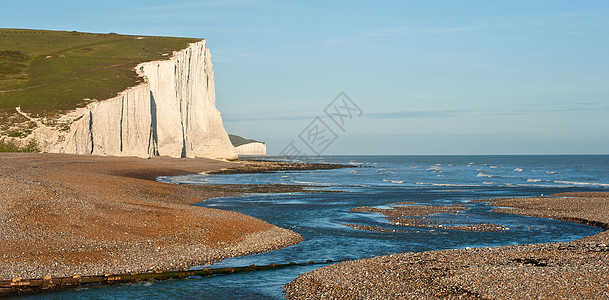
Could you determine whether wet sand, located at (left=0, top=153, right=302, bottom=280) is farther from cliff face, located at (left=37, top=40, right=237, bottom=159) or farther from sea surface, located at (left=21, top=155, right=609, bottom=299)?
cliff face, located at (left=37, top=40, right=237, bottom=159)

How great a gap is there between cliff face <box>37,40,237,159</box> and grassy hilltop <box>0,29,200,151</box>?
6.81ft

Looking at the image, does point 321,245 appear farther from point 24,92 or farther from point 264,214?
point 24,92

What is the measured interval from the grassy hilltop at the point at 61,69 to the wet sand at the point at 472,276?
53.6 m

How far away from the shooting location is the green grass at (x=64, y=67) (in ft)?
211

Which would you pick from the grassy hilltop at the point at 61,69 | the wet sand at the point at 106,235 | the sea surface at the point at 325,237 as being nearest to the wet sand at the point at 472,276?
the sea surface at the point at 325,237

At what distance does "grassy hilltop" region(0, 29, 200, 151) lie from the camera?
6197 centimetres

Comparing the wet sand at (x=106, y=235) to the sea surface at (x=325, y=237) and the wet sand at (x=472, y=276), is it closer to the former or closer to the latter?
the sea surface at (x=325, y=237)

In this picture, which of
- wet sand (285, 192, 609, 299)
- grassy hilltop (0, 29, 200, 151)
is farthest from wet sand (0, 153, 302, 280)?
grassy hilltop (0, 29, 200, 151)

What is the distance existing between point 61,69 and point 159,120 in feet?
57.5

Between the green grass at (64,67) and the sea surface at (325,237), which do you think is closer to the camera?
the sea surface at (325,237)

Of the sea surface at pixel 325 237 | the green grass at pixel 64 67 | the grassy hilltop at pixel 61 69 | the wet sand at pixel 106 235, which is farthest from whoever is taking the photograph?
the green grass at pixel 64 67

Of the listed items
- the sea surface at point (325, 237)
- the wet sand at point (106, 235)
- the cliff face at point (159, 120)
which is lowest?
the sea surface at point (325, 237)

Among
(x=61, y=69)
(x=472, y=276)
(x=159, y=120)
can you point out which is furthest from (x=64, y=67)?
(x=472, y=276)

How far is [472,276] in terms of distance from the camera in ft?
41.3
